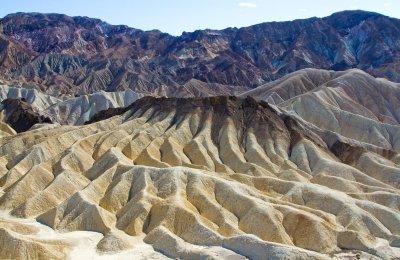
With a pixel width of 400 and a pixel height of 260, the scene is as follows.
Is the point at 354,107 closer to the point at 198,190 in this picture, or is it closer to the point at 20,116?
the point at 20,116

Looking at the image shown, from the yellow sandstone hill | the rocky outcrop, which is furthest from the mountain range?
the rocky outcrop

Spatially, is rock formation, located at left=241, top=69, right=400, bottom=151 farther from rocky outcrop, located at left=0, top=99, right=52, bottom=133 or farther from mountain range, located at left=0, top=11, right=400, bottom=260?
rocky outcrop, located at left=0, top=99, right=52, bottom=133

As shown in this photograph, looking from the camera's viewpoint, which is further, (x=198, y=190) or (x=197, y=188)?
(x=197, y=188)

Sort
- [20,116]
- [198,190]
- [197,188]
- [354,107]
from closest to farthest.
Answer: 1. [198,190]
2. [197,188]
3. [20,116]
4. [354,107]

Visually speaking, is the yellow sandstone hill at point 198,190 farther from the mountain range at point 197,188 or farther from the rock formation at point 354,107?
the rock formation at point 354,107

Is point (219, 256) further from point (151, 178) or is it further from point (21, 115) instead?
point (21, 115)

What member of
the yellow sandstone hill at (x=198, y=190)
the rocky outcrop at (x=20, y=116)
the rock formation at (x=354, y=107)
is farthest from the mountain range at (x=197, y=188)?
the rocky outcrop at (x=20, y=116)

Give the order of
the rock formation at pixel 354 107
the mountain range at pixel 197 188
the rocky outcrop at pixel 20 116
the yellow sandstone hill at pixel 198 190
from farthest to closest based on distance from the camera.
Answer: the rocky outcrop at pixel 20 116 → the rock formation at pixel 354 107 → the yellow sandstone hill at pixel 198 190 → the mountain range at pixel 197 188

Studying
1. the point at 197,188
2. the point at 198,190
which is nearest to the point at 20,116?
the point at 197,188

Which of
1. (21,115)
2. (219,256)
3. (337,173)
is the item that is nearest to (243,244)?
(219,256)
